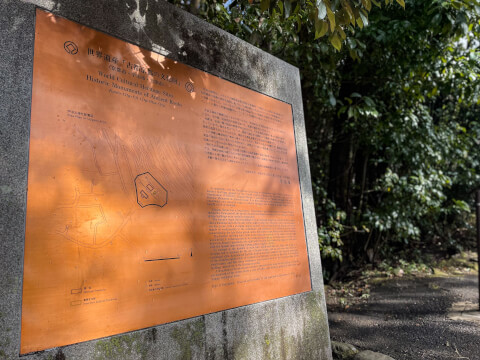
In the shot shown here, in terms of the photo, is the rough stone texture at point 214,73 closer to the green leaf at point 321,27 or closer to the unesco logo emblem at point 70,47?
the unesco logo emblem at point 70,47

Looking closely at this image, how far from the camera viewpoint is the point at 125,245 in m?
2.21

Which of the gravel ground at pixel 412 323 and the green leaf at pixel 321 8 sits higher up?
the green leaf at pixel 321 8

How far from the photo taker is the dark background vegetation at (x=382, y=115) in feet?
15.5

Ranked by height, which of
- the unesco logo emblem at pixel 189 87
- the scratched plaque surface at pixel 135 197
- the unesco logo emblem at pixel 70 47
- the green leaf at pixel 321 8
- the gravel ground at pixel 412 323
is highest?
the green leaf at pixel 321 8

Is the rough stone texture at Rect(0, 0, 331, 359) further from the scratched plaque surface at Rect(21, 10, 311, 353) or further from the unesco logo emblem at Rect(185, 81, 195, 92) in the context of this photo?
the unesco logo emblem at Rect(185, 81, 195, 92)

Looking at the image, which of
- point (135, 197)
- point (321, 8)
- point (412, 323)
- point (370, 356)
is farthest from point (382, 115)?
point (135, 197)

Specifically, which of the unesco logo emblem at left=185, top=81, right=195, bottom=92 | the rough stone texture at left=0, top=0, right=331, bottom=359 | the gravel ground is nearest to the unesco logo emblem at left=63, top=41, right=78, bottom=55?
the rough stone texture at left=0, top=0, right=331, bottom=359

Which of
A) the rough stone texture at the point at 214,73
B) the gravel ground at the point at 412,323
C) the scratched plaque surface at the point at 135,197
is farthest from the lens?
the gravel ground at the point at 412,323

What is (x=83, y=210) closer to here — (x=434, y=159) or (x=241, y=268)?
(x=241, y=268)

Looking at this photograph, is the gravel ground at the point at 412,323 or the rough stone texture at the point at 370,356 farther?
the gravel ground at the point at 412,323

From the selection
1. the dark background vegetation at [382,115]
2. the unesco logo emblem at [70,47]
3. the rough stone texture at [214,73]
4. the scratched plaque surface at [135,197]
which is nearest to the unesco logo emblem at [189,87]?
the scratched plaque surface at [135,197]

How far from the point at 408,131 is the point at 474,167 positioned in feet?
11.3

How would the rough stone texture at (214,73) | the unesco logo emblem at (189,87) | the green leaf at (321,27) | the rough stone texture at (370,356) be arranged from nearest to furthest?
1. the rough stone texture at (214,73)
2. the green leaf at (321,27)
3. the unesco logo emblem at (189,87)
4. the rough stone texture at (370,356)

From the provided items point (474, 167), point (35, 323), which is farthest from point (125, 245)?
point (474, 167)
